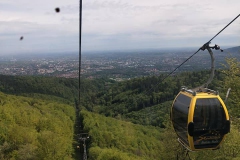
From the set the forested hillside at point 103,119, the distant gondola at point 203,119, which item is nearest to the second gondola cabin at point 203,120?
the distant gondola at point 203,119

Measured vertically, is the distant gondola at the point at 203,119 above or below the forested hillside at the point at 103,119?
above

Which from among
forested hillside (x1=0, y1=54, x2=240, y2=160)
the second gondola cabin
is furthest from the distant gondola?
forested hillside (x1=0, y1=54, x2=240, y2=160)

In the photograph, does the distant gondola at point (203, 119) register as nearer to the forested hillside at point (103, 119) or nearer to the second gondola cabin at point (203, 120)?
the second gondola cabin at point (203, 120)

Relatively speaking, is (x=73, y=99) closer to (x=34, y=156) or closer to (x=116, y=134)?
(x=116, y=134)

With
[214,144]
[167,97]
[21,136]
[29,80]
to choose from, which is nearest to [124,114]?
[167,97]

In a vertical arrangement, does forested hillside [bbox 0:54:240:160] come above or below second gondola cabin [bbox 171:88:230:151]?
below

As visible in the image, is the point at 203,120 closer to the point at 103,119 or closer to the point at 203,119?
the point at 203,119

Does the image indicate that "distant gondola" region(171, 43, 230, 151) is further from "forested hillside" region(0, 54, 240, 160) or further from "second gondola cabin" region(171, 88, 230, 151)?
"forested hillside" region(0, 54, 240, 160)
